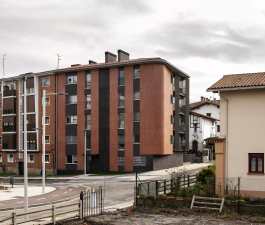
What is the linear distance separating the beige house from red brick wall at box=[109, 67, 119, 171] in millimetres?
29783

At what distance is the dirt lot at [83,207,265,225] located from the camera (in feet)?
51.4

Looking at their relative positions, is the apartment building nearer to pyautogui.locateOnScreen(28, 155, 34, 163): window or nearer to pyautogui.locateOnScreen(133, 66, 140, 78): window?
pyautogui.locateOnScreen(133, 66, 140, 78): window

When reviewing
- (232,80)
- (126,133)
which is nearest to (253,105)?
(232,80)

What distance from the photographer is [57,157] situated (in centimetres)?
5541

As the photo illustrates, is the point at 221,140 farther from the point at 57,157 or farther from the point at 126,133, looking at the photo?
the point at 57,157

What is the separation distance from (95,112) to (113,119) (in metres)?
3.25

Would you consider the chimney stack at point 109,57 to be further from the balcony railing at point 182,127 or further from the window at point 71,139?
the balcony railing at point 182,127

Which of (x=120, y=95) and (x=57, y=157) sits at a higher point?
(x=120, y=95)

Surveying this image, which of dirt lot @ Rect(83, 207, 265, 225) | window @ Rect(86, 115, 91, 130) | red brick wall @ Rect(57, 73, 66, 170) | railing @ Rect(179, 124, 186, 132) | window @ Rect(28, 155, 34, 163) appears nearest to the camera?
dirt lot @ Rect(83, 207, 265, 225)

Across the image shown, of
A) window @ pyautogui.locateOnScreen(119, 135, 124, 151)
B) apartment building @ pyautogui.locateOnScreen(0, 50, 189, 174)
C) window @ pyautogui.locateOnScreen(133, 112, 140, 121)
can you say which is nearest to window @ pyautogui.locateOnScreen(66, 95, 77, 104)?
apartment building @ pyautogui.locateOnScreen(0, 50, 189, 174)

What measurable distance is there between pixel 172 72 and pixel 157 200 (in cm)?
3720

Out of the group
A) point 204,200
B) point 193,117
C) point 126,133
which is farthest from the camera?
point 193,117

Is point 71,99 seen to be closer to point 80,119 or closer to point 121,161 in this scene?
point 80,119

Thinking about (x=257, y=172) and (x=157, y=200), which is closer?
(x=157, y=200)
